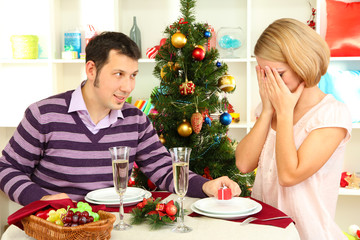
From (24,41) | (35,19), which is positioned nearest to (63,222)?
(24,41)

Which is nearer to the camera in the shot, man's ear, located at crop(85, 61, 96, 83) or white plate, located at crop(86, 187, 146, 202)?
white plate, located at crop(86, 187, 146, 202)

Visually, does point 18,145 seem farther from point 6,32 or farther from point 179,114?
point 6,32

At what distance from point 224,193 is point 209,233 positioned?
295mm

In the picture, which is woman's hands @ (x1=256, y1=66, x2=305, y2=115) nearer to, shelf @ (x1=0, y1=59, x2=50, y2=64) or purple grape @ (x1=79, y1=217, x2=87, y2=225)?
purple grape @ (x1=79, y1=217, x2=87, y2=225)

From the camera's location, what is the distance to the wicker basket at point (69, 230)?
3.95ft

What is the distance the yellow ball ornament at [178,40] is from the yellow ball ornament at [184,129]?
39 cm

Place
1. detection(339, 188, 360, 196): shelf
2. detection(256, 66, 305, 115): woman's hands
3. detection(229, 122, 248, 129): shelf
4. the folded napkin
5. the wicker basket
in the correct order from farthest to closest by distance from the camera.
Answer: detection(229, 122, 248, 129): shelf
detection(339, 188, 360, 196): shelf
detection(256, 66, 305, 115): woman's hands
the folded napkin
the wicker basket

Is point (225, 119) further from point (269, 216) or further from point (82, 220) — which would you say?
point (82, 220)

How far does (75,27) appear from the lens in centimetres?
385

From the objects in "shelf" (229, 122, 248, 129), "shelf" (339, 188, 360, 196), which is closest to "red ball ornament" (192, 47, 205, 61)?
"shelf" (229, 122, 248, 129)

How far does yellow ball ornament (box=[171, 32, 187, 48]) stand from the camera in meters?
2.34

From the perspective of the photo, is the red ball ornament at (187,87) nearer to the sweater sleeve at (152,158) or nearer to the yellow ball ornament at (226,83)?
the yellow ball ornament at (226,83)

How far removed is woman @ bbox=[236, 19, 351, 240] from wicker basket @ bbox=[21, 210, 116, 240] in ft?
2.43

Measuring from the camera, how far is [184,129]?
239cm
